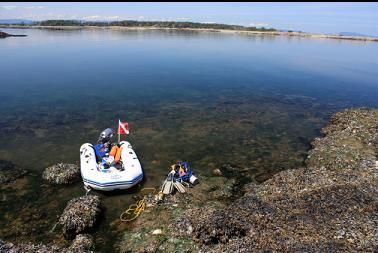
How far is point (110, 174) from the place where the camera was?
16719 mm

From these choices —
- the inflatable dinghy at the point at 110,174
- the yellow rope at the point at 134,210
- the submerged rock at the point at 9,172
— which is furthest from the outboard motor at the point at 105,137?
the yellow rope at the point at 134,210

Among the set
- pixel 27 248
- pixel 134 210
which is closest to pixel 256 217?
pixel 134 210

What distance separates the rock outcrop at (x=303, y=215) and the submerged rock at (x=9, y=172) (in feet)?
36.5

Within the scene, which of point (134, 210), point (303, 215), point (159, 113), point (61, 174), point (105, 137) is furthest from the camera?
point (159, 113)

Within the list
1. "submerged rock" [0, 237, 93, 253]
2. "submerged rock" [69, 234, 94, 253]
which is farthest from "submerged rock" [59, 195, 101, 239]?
"submerged rock" [0, 237, 93, 253]

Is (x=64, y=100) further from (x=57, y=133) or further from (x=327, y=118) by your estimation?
(x=327, y=118)

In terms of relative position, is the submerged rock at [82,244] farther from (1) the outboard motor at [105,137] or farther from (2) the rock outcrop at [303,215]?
(1) the outboard motor at [105,137]

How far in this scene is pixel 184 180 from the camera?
17750mm

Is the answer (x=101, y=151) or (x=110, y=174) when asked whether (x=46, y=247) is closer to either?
(x=110, y=174)

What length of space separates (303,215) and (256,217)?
2.06m

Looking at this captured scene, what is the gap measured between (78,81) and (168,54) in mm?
36563

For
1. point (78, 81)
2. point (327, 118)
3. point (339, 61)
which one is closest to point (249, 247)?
point (327, 118)

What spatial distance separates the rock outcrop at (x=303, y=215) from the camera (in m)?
11.6

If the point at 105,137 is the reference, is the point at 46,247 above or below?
below
